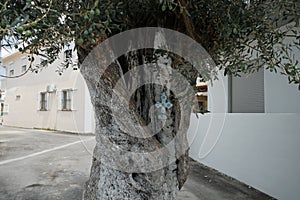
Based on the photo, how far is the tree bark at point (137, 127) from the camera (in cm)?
203

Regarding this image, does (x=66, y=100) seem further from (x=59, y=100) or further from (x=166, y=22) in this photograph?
(x=166, y=22)

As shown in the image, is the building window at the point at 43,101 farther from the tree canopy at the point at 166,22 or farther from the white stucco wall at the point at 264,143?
the tree canopy at the point at 166,22

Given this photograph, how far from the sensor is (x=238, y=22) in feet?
5.91

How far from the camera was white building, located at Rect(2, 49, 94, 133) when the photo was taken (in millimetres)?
12414

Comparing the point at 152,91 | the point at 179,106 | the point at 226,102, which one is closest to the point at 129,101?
the point at 152,91

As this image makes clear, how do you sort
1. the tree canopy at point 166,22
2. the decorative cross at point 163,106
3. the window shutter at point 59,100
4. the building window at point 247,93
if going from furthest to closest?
the window shutter at point 59,100
the building window at point 247,93
the decorative cross at point 163,106
the tree canopy at point 166,22

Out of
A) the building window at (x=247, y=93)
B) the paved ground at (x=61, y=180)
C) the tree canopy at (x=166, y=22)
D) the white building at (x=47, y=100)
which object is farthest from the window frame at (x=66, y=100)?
the tree canopy at (x=166, y=22)

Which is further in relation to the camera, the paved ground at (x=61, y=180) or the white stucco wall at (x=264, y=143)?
the paved ground at (x=61, y=180)

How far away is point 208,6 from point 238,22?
0.27 m

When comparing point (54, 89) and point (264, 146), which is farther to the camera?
point (54, 89)

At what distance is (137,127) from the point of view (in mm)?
2047

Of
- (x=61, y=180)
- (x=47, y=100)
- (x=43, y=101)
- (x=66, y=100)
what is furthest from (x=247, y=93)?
(x=43, y=101)

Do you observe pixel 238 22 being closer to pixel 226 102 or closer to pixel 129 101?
pixel 129 101

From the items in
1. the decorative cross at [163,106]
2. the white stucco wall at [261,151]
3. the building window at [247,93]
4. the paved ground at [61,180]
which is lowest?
the paved ground at [61,180]
